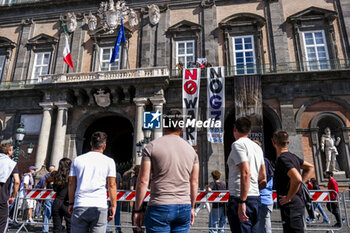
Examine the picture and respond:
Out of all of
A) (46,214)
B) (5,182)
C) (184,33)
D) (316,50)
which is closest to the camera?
(5,182)

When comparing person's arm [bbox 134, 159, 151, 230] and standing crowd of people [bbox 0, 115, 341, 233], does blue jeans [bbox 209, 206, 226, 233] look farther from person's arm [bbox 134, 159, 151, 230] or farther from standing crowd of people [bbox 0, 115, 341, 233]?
person's arm [bbox 134, 159, 151, 230]

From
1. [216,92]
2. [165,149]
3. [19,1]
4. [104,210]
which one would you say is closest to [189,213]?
[165,149]

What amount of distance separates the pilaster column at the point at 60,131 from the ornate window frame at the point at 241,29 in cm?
1111

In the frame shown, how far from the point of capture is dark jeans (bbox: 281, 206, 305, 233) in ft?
11.1

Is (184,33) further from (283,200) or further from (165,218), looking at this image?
(165,218)

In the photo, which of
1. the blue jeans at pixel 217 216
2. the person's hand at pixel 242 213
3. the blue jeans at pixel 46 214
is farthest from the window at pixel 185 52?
the person's hand at pixel 242 213

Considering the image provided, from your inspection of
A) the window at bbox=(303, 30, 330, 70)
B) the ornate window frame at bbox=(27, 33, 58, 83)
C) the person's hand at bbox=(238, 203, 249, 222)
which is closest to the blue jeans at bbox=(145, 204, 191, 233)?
the person's hand at bbox=(238, 203, 249, 222)

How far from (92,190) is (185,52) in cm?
1586

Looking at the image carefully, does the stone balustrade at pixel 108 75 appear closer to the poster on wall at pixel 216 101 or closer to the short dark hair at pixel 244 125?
the poster on wall at pixel 216 101

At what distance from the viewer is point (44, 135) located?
16.2 m

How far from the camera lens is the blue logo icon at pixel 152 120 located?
50.4 feet

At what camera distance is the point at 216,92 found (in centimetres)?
1529

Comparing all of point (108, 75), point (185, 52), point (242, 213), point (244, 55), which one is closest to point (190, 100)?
point (185, 52)

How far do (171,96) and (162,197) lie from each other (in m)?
14.0
